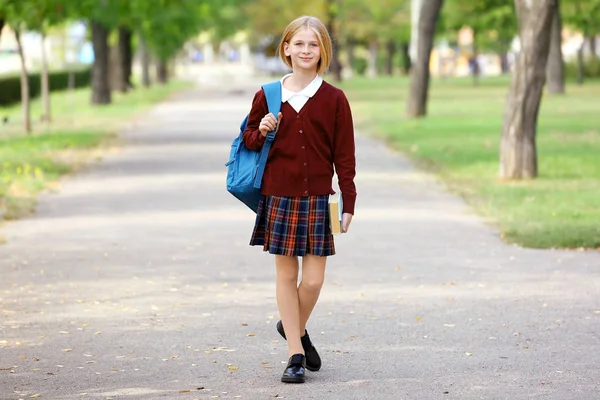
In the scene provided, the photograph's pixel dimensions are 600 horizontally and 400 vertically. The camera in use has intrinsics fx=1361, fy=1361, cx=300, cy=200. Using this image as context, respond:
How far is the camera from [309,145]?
6258 millimetres

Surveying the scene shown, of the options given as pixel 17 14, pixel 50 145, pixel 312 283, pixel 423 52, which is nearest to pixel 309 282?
pixel 312 283

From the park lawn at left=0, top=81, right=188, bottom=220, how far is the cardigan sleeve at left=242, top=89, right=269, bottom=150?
7964 millimetres

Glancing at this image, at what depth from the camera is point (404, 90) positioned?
56.2 m

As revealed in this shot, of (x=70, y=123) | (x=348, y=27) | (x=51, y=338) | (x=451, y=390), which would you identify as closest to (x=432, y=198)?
(x=51, y=338)

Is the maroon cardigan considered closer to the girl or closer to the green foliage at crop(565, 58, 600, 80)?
the girl

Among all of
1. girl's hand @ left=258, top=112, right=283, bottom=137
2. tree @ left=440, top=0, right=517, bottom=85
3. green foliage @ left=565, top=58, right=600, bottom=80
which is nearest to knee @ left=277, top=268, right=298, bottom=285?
girl's hand @ left=258, top=112, right=283, bottom=137

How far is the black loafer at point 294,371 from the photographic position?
6261mm

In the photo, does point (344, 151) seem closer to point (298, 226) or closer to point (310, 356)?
point (298, 226)

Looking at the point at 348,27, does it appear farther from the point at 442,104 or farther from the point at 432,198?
the point at 432,198

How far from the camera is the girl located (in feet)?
20.4

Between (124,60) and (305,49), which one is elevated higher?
(305,49)

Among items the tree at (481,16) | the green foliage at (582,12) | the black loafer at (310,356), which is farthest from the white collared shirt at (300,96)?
the tree at (481,16)

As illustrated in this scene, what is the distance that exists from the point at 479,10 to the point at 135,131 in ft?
87.0

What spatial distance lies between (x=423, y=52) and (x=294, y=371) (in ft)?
87.3
